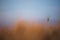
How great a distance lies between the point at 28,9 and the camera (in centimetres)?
128

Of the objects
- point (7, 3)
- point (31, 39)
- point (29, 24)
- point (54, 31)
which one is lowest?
point (31, 39)

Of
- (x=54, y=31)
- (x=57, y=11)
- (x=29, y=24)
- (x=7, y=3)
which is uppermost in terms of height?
(x=7, y=3)

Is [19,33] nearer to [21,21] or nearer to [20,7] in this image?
[21,21]

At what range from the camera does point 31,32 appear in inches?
50.3

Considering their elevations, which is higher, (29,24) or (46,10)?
(46,10)

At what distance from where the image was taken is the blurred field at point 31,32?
1.25m

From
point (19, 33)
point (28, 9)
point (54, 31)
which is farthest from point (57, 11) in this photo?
point (19, 33)

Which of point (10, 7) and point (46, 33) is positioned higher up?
point (10, 7)

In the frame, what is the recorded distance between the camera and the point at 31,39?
127cm

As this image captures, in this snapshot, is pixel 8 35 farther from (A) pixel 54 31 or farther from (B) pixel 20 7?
(A) pixel 54 31

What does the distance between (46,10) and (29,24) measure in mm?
351

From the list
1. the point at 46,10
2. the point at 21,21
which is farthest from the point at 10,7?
the point at 46,10

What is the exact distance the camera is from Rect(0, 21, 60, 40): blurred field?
125 centimetres

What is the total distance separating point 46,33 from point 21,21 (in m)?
0.44
